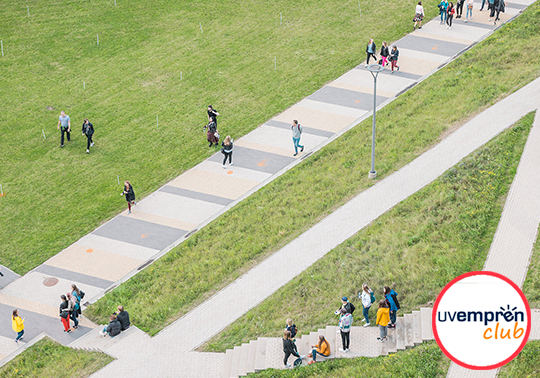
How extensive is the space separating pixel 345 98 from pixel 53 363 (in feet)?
58.2

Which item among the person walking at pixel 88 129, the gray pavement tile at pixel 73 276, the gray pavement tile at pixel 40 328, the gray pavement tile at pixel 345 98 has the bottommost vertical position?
the gray pavement tile at pixel 40 328

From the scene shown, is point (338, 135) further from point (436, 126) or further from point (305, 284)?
point (305, 284)

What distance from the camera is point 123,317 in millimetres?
18031

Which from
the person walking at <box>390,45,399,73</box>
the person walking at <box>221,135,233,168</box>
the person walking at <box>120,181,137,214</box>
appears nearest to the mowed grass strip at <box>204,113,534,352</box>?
the person walking at <box>221,135,233,168</box>

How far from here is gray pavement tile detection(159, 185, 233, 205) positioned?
77.7 ft

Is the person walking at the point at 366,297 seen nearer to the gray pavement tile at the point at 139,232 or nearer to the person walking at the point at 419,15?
the gray pavement tile at the point at 139,232

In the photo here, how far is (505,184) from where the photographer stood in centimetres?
1962

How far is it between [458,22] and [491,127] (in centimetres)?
1326

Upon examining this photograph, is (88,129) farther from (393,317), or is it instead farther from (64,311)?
(393,317)

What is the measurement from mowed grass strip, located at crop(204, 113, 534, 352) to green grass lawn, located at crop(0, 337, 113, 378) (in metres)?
3.24

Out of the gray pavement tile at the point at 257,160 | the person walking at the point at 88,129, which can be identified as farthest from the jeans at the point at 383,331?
the person walking at the point at 88,129

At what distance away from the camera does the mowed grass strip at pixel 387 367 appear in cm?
1364

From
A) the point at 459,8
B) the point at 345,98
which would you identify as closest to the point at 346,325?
the point at 345,98

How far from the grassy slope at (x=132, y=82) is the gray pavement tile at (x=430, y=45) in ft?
4.63
